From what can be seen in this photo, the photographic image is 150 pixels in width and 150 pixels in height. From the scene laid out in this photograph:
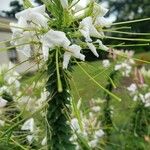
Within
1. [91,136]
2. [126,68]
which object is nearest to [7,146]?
[91,136]

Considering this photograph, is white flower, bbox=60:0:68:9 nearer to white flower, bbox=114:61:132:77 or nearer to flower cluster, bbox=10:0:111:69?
flower cluster, bbox=10:0:111:69

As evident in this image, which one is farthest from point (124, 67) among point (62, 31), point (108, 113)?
point (62, 31)

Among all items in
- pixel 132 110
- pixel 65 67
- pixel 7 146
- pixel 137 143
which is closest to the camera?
pixel 65 67

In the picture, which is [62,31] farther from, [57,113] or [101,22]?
[57,113]

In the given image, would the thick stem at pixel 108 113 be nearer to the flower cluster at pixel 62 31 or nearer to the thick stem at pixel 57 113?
the thick stem at pixel 57 113

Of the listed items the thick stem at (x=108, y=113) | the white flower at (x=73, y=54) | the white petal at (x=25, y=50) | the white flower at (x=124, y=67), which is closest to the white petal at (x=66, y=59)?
the white flower at (x=73, y=54)

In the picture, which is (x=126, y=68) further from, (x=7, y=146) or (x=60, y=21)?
(x=60, y=21)
